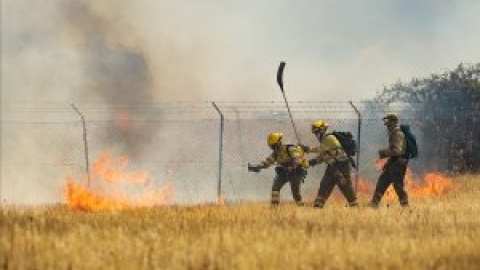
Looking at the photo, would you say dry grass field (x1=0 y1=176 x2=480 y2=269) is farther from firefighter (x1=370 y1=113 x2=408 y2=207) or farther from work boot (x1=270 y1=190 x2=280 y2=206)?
work boot (x1=270 y1=190 x2=280 y2=206)

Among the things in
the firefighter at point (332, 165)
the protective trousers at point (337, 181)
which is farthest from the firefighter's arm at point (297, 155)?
the protective trousers at point (337, 181)

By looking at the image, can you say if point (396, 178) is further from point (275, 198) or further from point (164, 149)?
point (164, 149)

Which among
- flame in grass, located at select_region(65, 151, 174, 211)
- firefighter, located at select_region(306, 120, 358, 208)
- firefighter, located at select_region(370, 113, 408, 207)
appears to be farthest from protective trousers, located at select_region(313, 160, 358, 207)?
flame in grass, located at select_region(65, 151, 174, 211)

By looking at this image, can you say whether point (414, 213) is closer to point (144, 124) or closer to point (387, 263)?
point (387, 263)

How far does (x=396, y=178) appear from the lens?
14.0 m

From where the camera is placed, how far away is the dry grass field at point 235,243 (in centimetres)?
622

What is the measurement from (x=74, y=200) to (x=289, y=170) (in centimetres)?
391

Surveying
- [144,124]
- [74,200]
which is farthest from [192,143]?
[74,200]

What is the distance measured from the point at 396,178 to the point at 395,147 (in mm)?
592

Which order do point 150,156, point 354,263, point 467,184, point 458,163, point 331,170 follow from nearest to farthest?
point 354,263 < point 331,170 < point 467,184 < point 458,163 < point 150,156

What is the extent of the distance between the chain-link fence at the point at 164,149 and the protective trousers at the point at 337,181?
6.93 metres

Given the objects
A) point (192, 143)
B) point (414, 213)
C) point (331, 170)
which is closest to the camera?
point (414, 213)

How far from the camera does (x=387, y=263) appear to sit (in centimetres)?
637

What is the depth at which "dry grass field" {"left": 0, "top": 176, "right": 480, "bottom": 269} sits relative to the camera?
6223 mm
